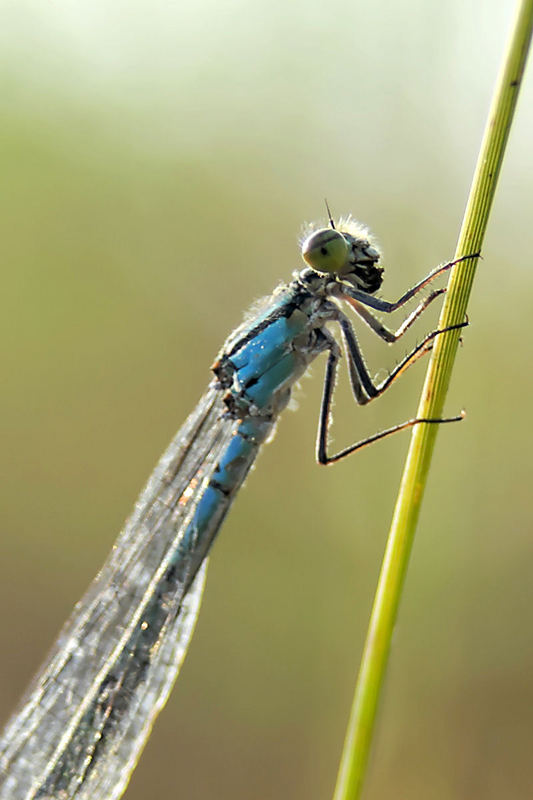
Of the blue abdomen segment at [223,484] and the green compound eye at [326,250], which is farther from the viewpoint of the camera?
the blue abdomen segment at [223,484]

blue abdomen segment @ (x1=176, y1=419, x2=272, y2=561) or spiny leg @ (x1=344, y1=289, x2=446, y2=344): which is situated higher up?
spiny leg @ (x1=344, y1=289, x2=446, y2=344)

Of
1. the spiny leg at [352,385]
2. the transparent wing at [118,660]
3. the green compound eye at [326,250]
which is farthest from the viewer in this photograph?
the spiny leg at [352,385]

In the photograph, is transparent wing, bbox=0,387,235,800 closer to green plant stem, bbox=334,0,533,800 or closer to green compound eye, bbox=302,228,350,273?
green compound eye, bbox=302,228,350,273

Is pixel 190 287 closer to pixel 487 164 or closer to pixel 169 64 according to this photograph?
pixel 169 64

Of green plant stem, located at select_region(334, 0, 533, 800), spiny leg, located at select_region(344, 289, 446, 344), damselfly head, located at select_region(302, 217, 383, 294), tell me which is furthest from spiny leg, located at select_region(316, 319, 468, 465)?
green plant stem, located at select_region(334, 0, 533, 800)

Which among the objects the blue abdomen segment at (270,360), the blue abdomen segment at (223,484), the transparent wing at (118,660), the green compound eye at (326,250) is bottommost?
the transparent wing at (118,660)

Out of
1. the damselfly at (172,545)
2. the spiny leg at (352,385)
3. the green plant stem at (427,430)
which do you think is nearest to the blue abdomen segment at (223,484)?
the damselfly at (172,545)

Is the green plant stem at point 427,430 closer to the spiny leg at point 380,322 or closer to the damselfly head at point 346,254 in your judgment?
the spiny leg at point 380,322
